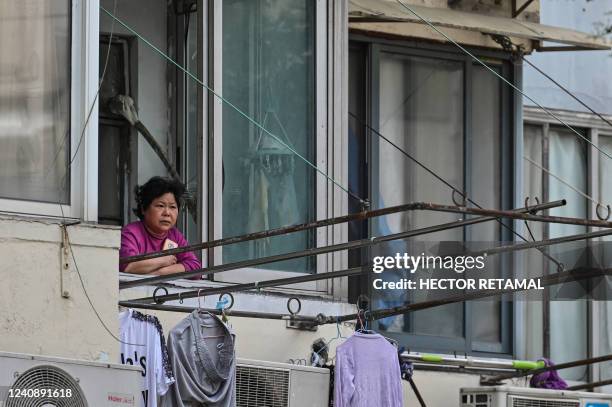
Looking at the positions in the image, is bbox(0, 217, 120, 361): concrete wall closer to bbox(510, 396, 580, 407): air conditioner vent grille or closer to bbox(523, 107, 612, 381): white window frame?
bbox(510, 396, 580, 407): air conditioner vent grille

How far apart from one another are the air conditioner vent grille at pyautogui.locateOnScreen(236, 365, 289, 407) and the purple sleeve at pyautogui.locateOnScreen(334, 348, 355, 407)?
0.31 metres

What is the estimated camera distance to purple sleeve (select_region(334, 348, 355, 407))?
1273 cm

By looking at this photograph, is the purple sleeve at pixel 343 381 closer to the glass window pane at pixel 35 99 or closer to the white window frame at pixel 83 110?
the white window frame at pixel 83 110

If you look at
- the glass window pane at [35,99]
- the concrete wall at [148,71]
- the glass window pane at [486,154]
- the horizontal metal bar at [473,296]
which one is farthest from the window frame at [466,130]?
the glass window pane at [35,99]

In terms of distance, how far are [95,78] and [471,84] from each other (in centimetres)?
573

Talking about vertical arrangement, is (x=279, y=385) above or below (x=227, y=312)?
below

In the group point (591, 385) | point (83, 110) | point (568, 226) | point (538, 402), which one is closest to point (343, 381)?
point (538, 402)

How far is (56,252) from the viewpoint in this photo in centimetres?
1089

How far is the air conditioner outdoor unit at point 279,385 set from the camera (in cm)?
1251

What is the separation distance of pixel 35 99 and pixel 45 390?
1.65m

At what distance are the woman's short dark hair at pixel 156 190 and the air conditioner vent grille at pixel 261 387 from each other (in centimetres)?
134

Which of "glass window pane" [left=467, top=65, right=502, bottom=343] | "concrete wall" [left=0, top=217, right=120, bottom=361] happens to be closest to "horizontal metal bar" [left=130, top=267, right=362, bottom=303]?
"concrete wall" [left=0, top=217, right=120, bottom=361]

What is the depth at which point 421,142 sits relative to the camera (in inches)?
642

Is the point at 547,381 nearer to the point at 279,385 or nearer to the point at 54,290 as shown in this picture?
the point at 279,385
